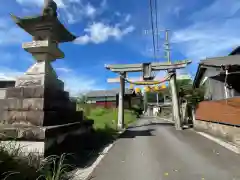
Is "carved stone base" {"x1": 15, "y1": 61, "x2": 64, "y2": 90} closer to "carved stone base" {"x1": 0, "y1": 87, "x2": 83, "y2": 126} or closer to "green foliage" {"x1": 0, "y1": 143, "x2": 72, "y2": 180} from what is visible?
"carved stone base" {"x1": 0, "y1": 87, "x2": 83, "y2": 126}

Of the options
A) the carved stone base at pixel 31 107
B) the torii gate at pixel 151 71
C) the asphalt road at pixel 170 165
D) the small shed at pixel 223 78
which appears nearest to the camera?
the asphalt road at pixel 170 165

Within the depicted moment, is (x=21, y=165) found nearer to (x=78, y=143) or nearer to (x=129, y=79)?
(x=78, y=143)

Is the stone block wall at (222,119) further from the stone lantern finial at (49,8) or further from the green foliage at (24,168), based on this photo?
the stone lantern finial at (49,8)

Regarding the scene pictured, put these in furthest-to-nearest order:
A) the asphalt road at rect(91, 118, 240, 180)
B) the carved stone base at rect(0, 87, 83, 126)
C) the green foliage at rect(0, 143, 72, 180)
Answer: the carved stone base at rect(0, 87, 83, 126)
the asphalt road at rect(91, 118, 240, 180)
the green foliage at rect(0, 143, 72, 180)

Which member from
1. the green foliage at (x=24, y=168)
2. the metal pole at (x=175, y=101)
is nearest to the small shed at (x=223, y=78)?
the metal pole at (x=175, y=101)

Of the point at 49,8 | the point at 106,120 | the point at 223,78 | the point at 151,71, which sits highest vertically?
the point at 49,8

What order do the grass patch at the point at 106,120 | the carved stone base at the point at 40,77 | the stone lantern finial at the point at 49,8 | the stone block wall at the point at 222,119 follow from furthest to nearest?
1. the grass patch at the point at 106,120
2. the stone block wall at the point at 222,119
3. the stone lantern finial at the point at 49,8
4. the carved stone base at the point at 40,77

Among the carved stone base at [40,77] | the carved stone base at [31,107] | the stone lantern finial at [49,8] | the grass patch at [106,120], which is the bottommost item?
the grass patch at [106,120]

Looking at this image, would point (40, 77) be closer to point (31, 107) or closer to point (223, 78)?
point (31, 107)

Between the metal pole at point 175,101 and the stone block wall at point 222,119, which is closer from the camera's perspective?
the stone block wall at point 222,119

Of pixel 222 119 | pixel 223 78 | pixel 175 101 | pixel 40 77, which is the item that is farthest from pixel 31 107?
pixel 223 78

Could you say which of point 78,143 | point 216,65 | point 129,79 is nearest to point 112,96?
point 129,79

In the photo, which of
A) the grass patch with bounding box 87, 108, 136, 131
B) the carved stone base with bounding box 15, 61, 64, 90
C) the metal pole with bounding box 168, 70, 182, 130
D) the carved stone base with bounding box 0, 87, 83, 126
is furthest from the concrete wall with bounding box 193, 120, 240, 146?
the carved stone base with bounding box 15, 61, 64, 90

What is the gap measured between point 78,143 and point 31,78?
9.21ft
